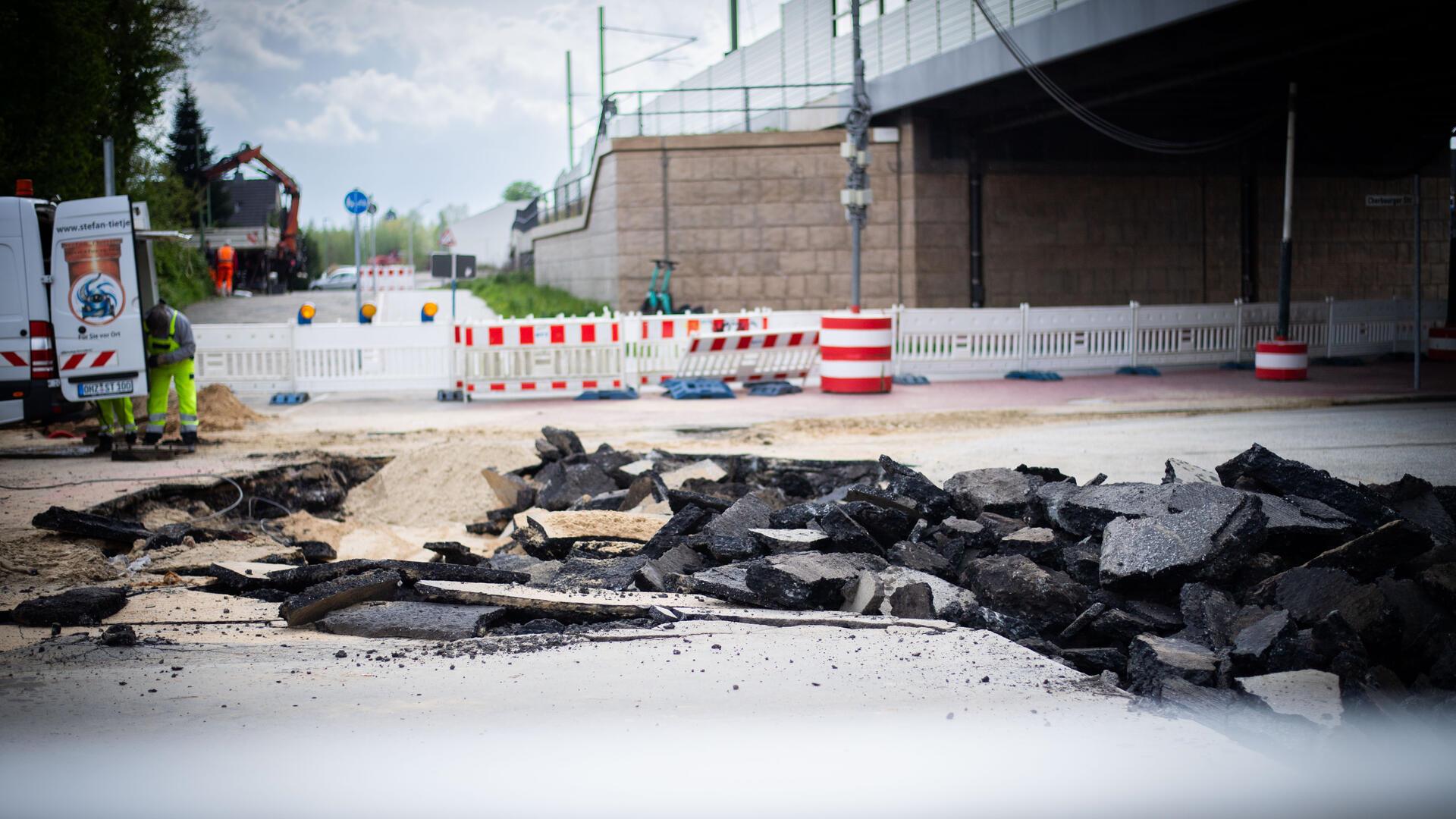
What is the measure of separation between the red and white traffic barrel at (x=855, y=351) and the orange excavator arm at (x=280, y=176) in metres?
30.8

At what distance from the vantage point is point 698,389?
730 inches

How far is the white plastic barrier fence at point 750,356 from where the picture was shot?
759 inches

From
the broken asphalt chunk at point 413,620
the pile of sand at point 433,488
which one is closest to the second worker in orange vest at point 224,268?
the pile of sand at point 433,488

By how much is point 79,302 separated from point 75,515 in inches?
199

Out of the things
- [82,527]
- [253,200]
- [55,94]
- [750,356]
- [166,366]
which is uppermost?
[253,200]

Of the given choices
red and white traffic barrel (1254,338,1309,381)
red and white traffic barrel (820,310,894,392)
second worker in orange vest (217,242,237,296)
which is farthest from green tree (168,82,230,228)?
red and white traffic barrel (1254,338,1309,381)

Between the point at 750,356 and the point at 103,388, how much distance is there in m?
10.0

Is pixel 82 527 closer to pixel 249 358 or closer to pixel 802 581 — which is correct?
pixel 802 581

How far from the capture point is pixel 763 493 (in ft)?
28.5

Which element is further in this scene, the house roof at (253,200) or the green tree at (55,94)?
the house roof at (253,200)

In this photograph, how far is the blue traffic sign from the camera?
25.9m

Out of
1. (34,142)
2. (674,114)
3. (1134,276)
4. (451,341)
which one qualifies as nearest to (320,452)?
(451,341)

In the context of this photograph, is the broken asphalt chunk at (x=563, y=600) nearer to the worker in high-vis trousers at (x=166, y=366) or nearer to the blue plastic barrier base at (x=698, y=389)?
the worker in high-vis trousers at (x=166, y=366)

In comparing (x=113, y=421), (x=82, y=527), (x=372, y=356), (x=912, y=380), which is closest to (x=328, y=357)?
(x=372, y=356)
